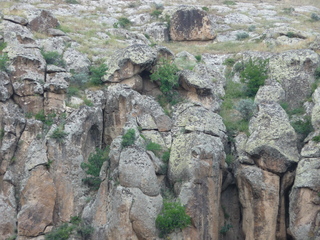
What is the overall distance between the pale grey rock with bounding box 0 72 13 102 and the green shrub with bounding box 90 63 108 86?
Result: 5.36 meters

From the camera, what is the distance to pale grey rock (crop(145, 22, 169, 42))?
4584 cm

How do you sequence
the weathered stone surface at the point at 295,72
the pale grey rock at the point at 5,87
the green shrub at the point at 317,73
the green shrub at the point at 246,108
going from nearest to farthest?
the pale grey rock at the point at 5,87, the green shrub at the point at 246,108, the weathered stone surface at the point at 295,72, the green shrub at the point at 317,73

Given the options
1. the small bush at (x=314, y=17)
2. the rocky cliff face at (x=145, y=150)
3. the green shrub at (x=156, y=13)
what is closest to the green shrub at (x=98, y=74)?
the rocky cliff face at (x=145, y=150)

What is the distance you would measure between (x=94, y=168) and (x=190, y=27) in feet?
73.3

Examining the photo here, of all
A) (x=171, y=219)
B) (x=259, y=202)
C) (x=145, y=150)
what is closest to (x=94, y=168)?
(x=145, y=150)

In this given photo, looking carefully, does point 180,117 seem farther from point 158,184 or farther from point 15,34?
point 15,34

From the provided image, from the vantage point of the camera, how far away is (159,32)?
151 ft

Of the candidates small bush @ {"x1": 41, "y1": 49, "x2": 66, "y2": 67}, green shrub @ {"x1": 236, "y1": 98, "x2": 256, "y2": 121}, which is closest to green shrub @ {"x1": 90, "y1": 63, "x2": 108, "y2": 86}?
small bush @ {"x1": 41, "y1": 49, "x2": 66, "y2": 67}

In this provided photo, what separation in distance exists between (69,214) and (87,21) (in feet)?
82.6

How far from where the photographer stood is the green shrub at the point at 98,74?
32688mm

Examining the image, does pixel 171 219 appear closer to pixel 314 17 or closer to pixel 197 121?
pixel 197 121

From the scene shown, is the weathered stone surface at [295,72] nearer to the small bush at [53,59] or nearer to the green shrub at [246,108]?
the green shrub at [246,108]

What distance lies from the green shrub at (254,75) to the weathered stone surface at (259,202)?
9.30m

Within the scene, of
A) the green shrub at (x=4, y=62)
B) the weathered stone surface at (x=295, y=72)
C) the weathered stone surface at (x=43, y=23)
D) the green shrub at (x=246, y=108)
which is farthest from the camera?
the weathered stone surface at (x=43, y=23)
